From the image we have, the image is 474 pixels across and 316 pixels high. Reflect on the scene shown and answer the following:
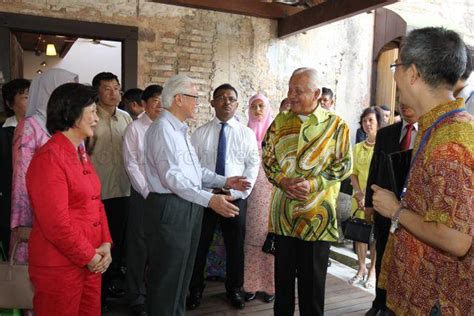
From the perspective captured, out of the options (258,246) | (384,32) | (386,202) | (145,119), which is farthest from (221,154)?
(384,32)

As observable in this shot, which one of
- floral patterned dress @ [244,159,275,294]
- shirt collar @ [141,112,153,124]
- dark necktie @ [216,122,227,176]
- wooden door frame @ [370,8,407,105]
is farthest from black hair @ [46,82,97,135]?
wooden door frame @ [370,8,407,105]

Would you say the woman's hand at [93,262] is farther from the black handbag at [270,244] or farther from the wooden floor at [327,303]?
the wooden floor at [327,303]

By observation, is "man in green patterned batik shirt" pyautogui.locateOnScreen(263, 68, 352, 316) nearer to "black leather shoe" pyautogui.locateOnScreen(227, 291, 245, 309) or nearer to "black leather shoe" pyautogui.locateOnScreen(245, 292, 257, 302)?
"black leather shoe" pyautogui.locateOnScreen(227, 291, 245, 309)

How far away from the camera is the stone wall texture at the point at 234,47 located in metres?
5.32

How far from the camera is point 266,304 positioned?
389 centimetres

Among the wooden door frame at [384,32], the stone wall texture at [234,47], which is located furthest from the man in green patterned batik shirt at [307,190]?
the wooden door frame at [384,32]

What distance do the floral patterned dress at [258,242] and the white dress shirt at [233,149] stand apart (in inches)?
6.6

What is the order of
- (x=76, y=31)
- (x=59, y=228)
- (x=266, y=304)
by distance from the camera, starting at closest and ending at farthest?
(x=59, y=228)
(x=266, y=304)
(x=76, y=31)

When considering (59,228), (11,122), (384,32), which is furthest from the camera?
(384,32)

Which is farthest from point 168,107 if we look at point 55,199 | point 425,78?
point 425,78

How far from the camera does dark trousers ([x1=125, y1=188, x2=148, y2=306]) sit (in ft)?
11.6

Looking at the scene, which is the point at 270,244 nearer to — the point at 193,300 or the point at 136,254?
the point at 193,300

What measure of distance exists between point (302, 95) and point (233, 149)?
3.75 feet

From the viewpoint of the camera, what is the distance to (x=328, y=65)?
6758 mm
